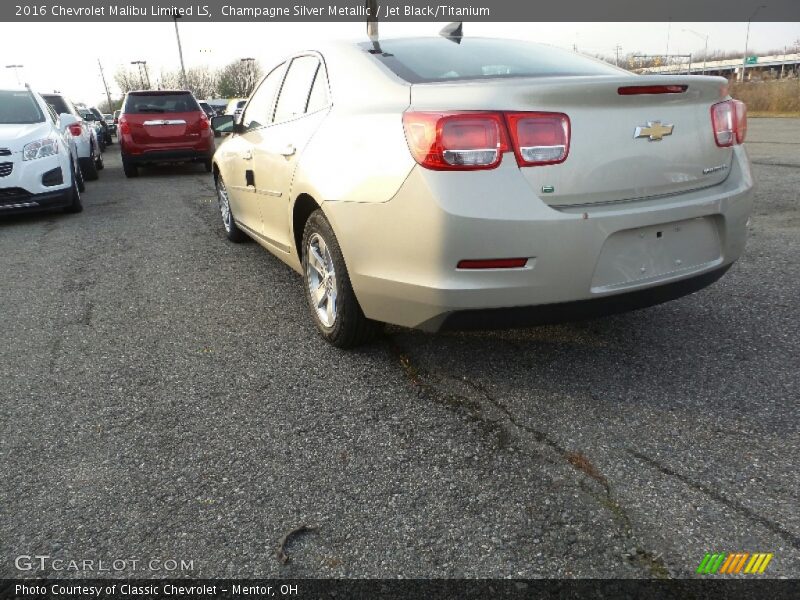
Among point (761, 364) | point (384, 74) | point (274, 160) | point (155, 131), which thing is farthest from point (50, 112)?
point (761, 364)

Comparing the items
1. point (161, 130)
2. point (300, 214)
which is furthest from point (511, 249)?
point (161, 130)

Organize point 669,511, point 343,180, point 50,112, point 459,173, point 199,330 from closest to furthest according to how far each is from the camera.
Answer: point 669,511 < point 459,173 < point 343,180 < point 199,330 < point 50,112

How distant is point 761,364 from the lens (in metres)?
2.88

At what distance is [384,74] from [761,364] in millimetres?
2183

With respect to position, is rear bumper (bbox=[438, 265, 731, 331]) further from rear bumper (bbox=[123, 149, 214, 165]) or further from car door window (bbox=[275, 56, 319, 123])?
rear bumper (bbox=[123, 149, 214, 165])

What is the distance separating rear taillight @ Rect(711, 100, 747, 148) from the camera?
266 centimetres

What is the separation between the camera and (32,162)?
7.13 meters

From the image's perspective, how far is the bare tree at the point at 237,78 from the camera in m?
59.0

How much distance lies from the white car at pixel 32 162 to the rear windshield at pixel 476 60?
5.62 meters

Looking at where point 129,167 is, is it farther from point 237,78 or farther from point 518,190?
point 237,78

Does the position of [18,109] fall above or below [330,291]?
above

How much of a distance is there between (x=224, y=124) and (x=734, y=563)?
15.1 ft

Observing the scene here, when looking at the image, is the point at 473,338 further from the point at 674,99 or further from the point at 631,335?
the point at 674,99

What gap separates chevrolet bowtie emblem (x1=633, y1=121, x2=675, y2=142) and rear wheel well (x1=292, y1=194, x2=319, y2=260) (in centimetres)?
152
